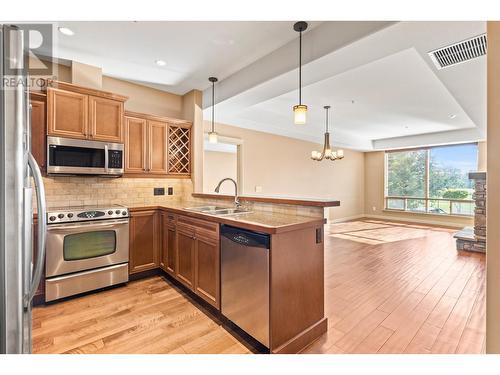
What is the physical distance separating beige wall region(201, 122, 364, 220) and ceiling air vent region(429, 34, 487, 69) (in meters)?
3.39

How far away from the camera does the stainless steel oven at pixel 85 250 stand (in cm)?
243

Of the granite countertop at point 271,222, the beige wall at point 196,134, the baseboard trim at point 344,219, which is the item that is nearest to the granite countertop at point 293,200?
the granite countertop at point 271,222

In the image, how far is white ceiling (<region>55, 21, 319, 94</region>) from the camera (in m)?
2.31

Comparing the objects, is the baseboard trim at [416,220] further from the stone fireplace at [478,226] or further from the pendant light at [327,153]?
the pendant light at [327,153]

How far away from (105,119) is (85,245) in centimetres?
151

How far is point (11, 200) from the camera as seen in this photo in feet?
3.42

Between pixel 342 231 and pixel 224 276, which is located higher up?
pixel 224 276

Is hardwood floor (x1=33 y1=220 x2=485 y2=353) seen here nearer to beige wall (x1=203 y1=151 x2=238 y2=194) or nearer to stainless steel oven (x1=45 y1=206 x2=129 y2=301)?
stainless steel oven (x1=45 y1=206 x2=129 y2=301)

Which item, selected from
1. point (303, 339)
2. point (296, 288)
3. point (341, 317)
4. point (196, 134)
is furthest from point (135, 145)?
point (341, 317)

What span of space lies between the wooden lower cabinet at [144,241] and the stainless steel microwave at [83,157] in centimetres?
65

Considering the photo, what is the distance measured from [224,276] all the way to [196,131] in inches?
102
